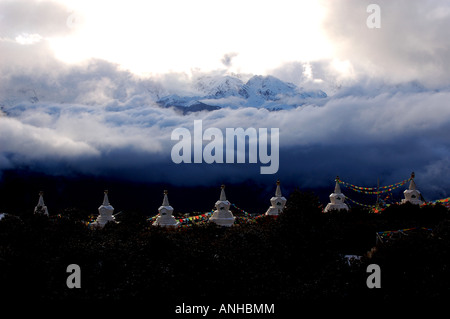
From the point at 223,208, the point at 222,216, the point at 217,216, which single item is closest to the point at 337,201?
the point at 223,208

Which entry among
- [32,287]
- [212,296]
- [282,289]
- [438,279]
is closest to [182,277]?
[212,296]

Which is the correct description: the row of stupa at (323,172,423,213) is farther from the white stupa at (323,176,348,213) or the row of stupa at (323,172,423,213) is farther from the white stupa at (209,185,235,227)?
the white stupa at (209,185,235,227)

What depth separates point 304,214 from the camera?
27219mm

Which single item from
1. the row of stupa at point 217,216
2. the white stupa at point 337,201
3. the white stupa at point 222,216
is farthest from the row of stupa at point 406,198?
the white stupa at point 222,216

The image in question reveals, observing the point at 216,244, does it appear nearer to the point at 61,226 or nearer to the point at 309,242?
the point at 309,242

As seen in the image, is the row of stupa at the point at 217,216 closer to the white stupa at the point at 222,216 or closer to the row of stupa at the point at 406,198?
the white stupa at the point at 222,216

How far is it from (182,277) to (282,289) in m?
4.77

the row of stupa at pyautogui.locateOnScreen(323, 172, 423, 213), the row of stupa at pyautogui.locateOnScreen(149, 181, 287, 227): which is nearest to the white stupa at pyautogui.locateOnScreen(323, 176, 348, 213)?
the row of stupa at pyautogui.locateOnScreen(323, 172, 423, 213)

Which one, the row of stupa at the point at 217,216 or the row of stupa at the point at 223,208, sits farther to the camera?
the row of stupa at the point at 223,208

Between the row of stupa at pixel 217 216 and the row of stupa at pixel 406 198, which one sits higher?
the row of stupa at pixel 406 198

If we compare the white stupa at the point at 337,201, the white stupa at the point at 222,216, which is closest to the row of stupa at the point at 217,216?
the white stupa at the point at 222,216

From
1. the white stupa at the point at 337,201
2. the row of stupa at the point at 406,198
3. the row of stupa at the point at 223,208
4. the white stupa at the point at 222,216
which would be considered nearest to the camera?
the white stupa at the point at 222,216

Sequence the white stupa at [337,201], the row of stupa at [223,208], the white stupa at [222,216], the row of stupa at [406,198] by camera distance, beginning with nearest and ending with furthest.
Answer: the white stupa at [222,216] → the row of stupa at [223,208] → the row of stupa at [406,198] → the white stupa at [337,201]
